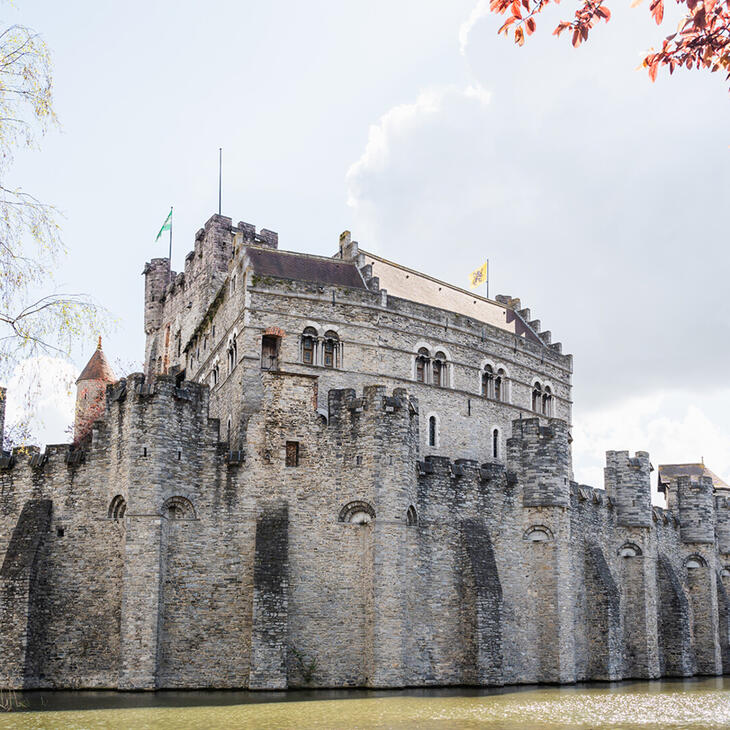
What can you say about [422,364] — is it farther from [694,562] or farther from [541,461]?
[694,562]

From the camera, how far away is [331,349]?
43.9 metres

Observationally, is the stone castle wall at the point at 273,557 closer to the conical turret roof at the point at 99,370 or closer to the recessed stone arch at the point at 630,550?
the recessed stone arch at the point at 630,550

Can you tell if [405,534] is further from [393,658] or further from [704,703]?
[704,703]

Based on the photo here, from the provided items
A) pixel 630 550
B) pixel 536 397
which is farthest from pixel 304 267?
pixel 630 550

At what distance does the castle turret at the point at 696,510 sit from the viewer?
1938 inches

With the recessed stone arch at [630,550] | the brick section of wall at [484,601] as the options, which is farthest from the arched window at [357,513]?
the recessed stone arch at [630,550]

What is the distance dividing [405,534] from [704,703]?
33.7 ft

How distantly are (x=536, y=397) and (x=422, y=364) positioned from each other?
8748mm

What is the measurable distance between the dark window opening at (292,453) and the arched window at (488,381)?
1709cm

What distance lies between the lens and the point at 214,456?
32594mm

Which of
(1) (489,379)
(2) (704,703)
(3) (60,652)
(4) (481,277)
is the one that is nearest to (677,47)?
(2) (704,703)

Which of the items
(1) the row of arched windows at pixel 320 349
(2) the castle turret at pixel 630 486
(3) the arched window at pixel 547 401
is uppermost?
(1) the row of arched windows at pixel 320 349

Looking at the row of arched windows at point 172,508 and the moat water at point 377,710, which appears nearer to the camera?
the moat water at point 377,710

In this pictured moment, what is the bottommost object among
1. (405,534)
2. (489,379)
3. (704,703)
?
(704,703)
